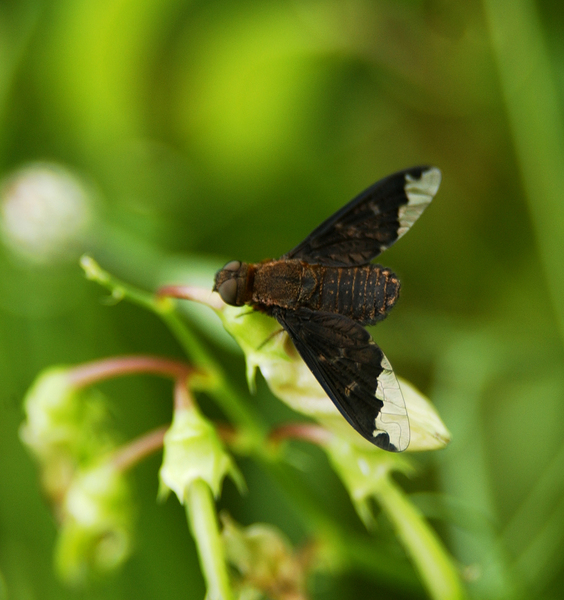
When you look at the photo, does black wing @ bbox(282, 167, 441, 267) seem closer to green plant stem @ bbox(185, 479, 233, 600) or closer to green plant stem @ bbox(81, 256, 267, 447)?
green plant stem @ bbox(81, 256, 267, 447)

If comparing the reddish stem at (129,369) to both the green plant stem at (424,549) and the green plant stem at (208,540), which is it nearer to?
the green plant stem at (208,540)

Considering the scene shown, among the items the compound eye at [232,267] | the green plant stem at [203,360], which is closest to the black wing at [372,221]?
the compound eye at [232,267]

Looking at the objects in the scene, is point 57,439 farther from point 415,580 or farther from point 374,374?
point 415,580

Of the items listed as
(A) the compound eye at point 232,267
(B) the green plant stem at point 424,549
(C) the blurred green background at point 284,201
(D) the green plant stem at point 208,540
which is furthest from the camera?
(C) the blurred green background at point 284,201

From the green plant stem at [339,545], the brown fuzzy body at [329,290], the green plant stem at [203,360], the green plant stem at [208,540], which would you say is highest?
the brown fuzzy body at [329,290]

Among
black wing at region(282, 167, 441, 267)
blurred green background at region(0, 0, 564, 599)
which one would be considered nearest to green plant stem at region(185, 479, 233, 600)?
black wing at region(282, 167, 441, 267)

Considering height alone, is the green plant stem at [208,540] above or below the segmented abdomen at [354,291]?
below

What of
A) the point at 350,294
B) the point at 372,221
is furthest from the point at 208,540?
the point at 372,221

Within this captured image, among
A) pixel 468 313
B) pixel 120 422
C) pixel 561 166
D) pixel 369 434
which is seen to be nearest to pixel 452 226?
pixel 468 313
